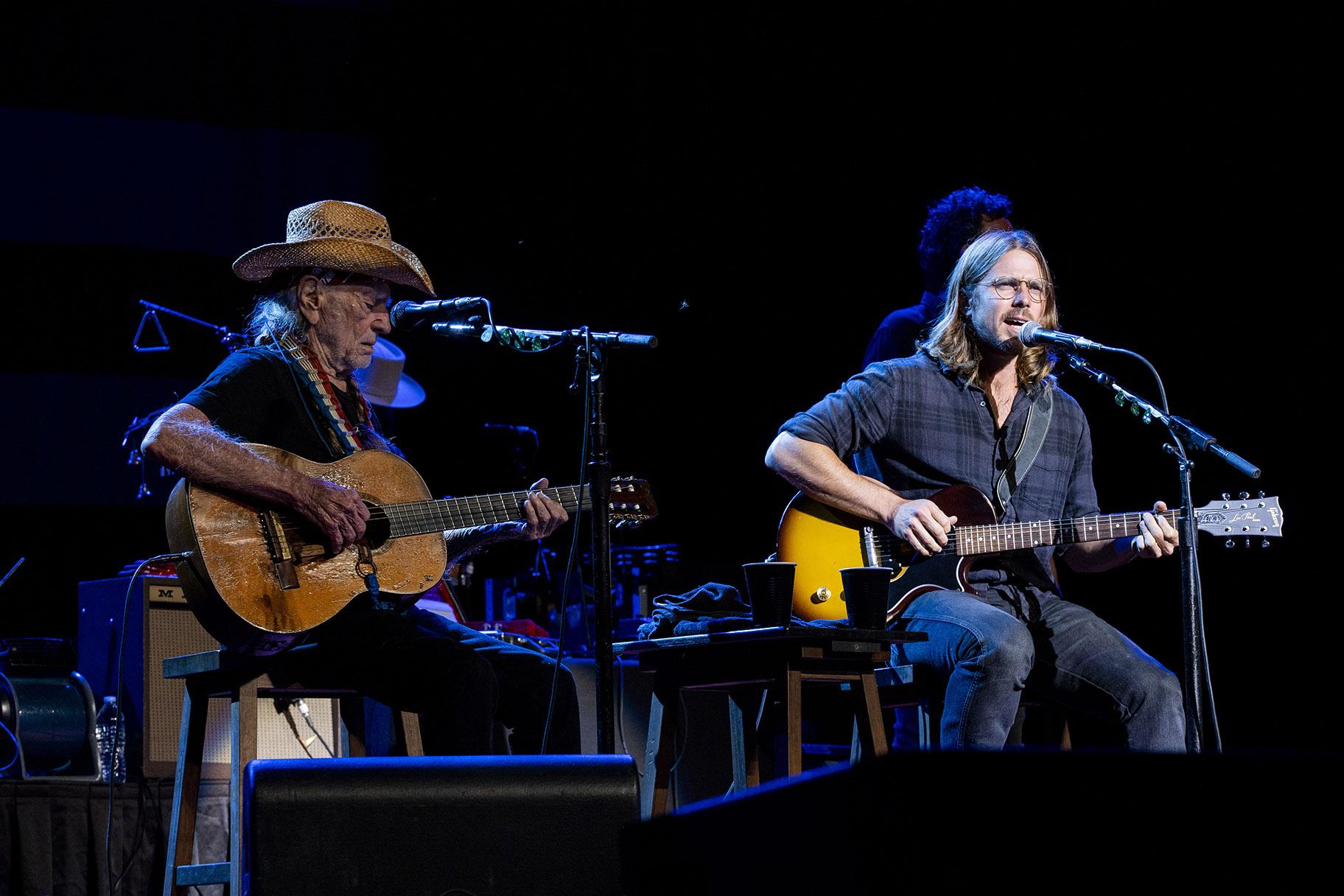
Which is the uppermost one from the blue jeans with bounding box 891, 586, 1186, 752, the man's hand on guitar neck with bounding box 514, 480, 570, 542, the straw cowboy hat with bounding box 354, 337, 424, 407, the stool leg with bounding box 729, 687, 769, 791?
the straw cowboy hat with bounding box 354, 337, 424, 407

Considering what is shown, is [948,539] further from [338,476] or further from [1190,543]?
[338,476]

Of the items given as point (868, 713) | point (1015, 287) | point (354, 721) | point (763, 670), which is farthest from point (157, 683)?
point (1015, 287)

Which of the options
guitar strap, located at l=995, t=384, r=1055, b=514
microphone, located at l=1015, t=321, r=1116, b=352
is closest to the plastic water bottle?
guitar strap, located at l=995, t=384, r=1055, b=514

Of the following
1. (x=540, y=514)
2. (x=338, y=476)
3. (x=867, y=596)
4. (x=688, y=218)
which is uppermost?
(x=688, y=218)

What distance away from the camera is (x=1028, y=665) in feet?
11.7

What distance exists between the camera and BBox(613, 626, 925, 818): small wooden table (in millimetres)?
3244

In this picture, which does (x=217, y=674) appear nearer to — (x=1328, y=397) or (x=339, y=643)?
(x=339, y=643)

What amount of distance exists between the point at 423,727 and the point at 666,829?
229cm

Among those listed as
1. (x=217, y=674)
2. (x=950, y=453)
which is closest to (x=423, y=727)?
(x=217, y=674)

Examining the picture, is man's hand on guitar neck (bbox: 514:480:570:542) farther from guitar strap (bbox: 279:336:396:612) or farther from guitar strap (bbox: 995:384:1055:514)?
guitar strap (bbox: 995:384:1055:514)

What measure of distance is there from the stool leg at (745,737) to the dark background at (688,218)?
86.4 inches

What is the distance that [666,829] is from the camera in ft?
5.33

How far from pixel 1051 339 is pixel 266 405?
2252 millimetres

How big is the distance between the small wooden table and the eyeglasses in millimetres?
1199
